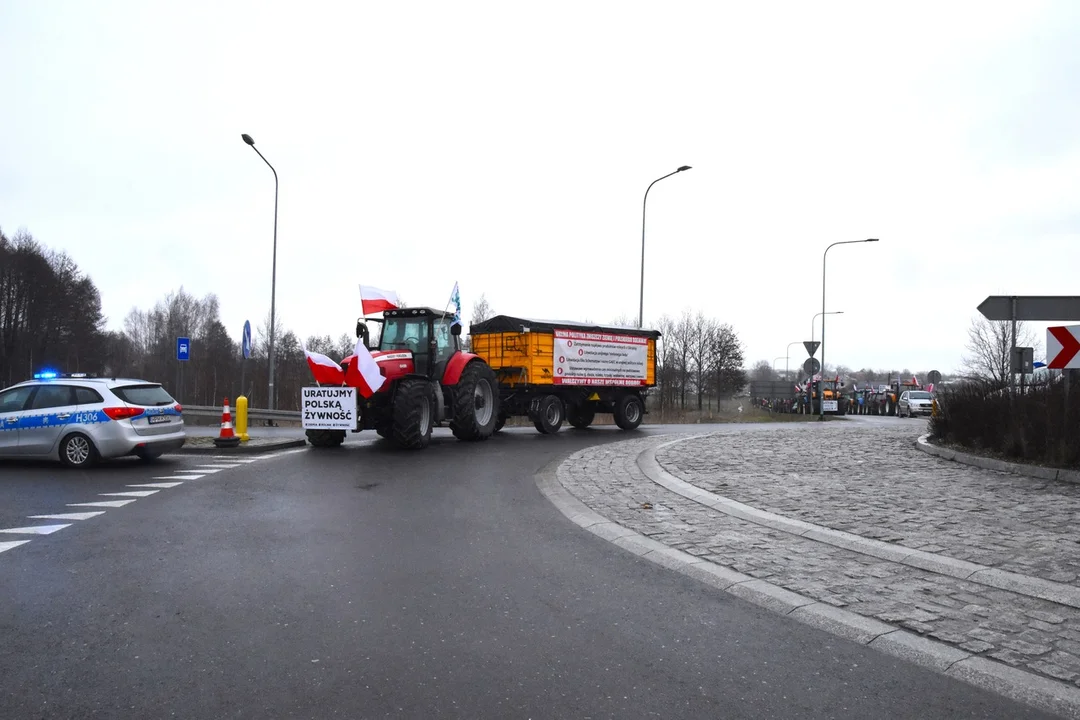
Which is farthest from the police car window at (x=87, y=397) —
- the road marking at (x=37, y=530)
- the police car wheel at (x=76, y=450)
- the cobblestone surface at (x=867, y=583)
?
the cobblestone surface at (x=867, y=583)

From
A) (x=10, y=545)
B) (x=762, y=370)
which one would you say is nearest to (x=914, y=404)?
(x=10, y=545)

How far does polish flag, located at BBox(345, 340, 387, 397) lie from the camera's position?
14094mm

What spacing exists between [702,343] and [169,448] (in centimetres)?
5923

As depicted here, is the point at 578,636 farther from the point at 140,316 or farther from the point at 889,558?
the point at 140,316

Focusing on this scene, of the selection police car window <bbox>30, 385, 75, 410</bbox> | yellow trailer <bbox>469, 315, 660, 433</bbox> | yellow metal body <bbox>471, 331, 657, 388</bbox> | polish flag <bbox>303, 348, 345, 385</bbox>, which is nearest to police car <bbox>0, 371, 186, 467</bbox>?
police car window <bbox>30, 385, 75, 410</bbox>

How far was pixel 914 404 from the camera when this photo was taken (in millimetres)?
44781

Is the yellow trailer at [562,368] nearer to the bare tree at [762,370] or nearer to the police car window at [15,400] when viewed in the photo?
the police car window at [15,400]

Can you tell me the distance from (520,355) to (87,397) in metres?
9.86

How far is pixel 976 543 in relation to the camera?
22.2ft

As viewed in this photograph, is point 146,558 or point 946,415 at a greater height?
point 946,415

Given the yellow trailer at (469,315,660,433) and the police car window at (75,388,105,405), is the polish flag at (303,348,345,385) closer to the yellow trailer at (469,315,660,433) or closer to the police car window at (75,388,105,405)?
the police car window at (75,388,105,405)

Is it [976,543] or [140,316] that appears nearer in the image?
[976,543]

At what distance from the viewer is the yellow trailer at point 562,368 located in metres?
19.4

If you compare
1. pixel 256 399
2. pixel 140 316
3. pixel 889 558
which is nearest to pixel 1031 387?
pixel 889 558
